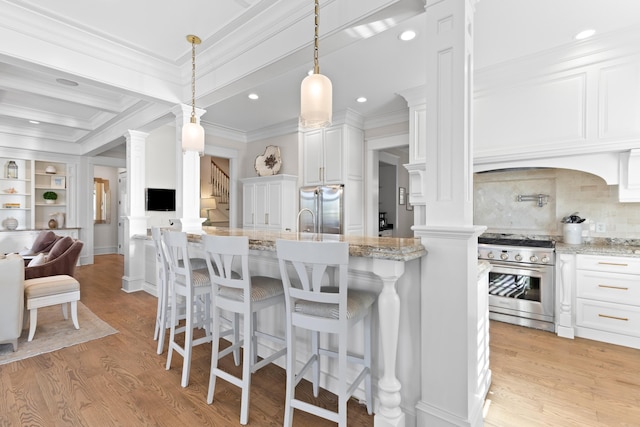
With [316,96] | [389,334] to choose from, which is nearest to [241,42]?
[316,96]

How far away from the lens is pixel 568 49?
2.99m

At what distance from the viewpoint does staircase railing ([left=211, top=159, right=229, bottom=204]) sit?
27.0 feet

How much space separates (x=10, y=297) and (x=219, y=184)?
5925mm

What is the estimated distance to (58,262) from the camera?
3.68 meters

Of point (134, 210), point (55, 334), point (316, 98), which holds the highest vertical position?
point (316, 98)

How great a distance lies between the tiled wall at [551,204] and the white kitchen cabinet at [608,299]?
22.8 inches

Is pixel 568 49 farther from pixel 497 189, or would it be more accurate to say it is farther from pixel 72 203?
pixel 72 203

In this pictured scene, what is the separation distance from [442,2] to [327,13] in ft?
2.67

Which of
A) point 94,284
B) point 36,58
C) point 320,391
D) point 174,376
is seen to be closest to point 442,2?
point 320,391

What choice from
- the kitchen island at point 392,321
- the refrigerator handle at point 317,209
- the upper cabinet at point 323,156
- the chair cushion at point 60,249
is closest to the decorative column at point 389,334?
the kitchen island at point 392,321

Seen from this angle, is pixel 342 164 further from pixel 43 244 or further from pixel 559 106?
pixel 43 244

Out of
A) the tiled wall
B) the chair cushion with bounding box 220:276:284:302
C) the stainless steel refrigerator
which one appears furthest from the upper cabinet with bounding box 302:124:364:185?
the chair cushion with bounding box 220:276:284:302

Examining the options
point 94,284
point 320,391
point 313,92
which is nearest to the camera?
point 313,92

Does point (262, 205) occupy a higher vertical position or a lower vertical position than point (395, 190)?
lower
